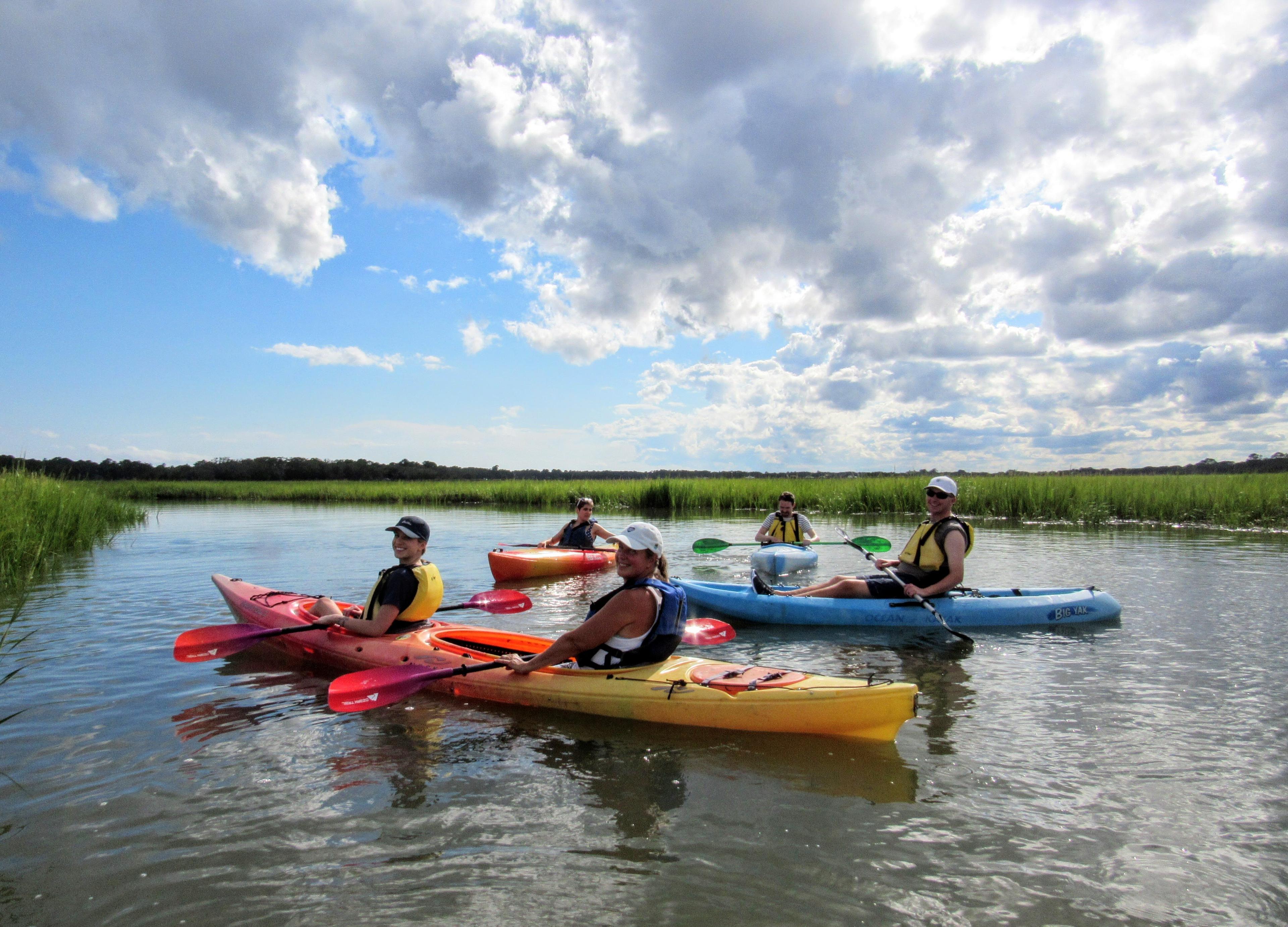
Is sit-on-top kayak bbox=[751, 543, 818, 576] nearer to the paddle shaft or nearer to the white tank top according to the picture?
the white tank top

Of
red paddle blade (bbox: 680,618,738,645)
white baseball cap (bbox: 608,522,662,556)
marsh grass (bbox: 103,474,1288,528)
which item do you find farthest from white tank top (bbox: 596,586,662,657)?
marsh grass (bbox: 103,474,1288,528)

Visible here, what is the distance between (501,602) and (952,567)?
14.5ft

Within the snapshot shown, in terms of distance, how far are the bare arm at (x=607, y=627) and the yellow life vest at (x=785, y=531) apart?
6.76 metres

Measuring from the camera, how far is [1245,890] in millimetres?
2734

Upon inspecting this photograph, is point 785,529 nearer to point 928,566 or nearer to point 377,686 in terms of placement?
point 928,566

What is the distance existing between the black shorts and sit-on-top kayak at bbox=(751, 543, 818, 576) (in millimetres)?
2652

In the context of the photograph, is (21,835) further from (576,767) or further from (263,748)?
(576,767)

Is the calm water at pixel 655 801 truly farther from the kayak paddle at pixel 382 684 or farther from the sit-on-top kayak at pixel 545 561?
the sit-on-top kayak at pixel 545 561

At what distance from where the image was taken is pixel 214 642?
5.73 meters

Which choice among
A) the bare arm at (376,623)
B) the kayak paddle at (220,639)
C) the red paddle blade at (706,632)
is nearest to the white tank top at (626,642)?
the red paddle blade at (706,632)

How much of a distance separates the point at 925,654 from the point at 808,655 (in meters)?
1.04

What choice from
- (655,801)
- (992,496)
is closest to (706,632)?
(655,801)

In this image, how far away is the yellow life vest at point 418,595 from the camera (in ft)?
18.8

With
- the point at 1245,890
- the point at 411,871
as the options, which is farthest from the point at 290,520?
the point at 1245,890
